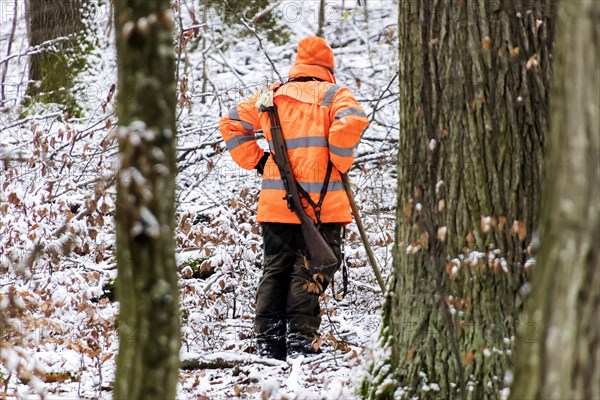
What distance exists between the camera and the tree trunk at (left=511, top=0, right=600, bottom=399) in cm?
164

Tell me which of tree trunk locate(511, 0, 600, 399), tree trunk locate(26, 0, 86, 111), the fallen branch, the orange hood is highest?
tree trunk locate(26, 0, 86, 111)

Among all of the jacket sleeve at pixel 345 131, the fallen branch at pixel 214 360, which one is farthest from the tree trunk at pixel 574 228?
the fallen branch at pixel 214 360

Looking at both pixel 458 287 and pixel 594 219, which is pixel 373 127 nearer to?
pixel 458 287

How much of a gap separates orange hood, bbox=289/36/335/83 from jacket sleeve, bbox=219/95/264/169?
0.44 metres

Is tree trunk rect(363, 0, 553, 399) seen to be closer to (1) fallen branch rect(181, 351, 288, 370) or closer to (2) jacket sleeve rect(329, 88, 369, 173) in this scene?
(2) jacket sleeve rect(329, 88, 369, 173)

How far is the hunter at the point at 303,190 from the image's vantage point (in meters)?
4.70

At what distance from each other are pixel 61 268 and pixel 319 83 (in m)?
2.73

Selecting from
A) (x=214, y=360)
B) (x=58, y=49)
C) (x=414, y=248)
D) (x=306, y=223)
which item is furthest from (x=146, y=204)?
(x=58, y=49)

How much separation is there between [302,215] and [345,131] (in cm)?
63

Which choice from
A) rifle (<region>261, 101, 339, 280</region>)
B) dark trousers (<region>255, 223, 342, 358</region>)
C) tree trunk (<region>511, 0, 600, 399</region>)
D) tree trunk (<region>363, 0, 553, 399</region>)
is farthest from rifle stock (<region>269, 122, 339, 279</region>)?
tree trunk (<region>511, 0, 600, 399</region>)

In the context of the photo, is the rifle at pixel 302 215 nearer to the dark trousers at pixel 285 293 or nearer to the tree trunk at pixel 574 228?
the dark trousers at pixel 285 293

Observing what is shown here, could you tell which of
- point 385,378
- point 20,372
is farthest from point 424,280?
point 20,372

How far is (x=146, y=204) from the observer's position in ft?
7.04

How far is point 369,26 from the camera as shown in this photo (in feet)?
39.5
